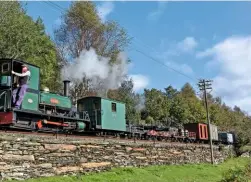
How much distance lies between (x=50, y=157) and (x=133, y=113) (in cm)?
3446

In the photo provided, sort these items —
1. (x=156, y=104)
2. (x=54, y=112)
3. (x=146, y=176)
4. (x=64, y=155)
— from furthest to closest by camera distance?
(x=156, y=104)
(x=146, y=176)
(x=54, y=112)
(x=64, y=155)

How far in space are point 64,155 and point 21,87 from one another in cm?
368

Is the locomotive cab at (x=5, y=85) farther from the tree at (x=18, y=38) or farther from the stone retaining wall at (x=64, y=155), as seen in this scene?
the tree at (x=18, y=38)

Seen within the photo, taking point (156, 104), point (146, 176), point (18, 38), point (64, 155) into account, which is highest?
point (18, 38)

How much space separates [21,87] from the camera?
15.6 metres

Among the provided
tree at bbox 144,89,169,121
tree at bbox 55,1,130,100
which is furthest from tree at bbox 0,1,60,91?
tree at bbox 144,89,169,121

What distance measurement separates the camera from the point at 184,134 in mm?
35312

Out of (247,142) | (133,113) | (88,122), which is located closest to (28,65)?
(88,122)

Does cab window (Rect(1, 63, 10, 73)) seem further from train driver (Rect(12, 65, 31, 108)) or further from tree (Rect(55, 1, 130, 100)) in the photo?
tree (Rect(55, 1, 130, 100))

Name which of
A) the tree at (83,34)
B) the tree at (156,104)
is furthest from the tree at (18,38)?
the tree at (156,104)

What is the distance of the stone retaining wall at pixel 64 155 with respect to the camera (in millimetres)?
13438

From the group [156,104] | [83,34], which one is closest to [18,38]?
[83,34]

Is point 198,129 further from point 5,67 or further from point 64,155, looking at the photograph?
point 5,67

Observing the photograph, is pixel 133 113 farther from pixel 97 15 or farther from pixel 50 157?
pixel 50 157
